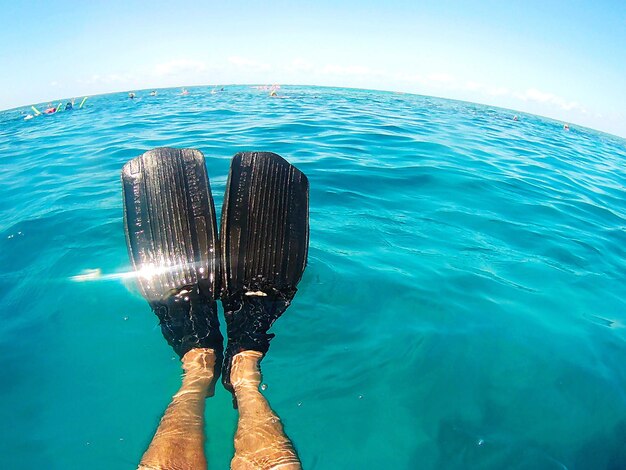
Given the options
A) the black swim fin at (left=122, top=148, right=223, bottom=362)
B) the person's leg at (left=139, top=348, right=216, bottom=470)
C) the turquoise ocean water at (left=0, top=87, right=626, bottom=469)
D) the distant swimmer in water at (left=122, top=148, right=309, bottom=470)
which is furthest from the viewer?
the black swim fin at (left=122, top=148, right=223, bottom=362)

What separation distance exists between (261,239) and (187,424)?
151 cm

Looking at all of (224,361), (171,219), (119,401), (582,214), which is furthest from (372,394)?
(582,214)

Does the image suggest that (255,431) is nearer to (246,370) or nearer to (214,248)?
(246,370)

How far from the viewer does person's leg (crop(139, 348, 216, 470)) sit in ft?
6.17

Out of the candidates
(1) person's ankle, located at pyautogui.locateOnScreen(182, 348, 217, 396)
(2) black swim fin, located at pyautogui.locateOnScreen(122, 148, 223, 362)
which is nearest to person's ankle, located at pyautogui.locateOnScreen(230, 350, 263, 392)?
(1) person's ankle, located at pyautogui.locateOnScreen(182, 348, 217, 396)

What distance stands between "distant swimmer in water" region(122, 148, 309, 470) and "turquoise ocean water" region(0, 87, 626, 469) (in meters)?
0.30

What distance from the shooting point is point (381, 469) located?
230 cm

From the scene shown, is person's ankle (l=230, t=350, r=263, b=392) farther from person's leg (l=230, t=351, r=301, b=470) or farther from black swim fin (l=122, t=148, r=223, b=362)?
black swim fin (l=122, t=148, r=223, b=362)

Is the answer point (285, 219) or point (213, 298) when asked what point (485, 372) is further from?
point (213, 298)

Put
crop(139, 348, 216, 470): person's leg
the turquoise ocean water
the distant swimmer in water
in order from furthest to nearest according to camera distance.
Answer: the distant swimmer in water
the turquoise ocean water
crop(139, 348, 216, 470): person's leg

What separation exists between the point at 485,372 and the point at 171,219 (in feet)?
9.67

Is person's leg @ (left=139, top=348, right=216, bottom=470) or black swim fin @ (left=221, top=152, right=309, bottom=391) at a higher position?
black swim fin @ (left=221, top=152, right=309, bottom=391)

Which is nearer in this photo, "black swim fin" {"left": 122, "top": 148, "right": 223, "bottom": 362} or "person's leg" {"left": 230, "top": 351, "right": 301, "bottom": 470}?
"person's leg" {"left": 230, "top": 351, "right": 301, "bottom": 470}

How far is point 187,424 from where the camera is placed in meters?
2.13
